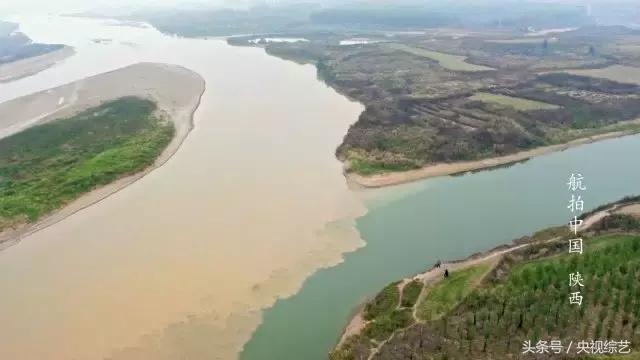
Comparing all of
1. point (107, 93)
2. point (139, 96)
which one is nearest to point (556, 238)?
point (139, 96)

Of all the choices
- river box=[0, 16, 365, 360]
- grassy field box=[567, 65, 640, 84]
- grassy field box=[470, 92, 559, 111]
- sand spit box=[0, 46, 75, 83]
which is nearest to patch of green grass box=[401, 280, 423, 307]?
river box=[0, 16, 365, 360]

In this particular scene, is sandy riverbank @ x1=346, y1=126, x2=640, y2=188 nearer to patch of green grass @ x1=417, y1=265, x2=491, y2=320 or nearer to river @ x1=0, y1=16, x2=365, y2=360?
river @ x1=0, y1=16, x2=365, y2=360

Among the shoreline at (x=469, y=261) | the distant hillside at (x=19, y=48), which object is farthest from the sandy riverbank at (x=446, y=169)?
the distant hillside at (x=19, y=48)

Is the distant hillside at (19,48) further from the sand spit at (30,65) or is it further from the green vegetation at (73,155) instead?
the green vegetation at (73,155)

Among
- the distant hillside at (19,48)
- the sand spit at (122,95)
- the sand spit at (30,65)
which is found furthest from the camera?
the distant hillside at (19,48)

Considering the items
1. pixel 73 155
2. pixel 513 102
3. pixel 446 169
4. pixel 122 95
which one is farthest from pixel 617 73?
pixel 73 155

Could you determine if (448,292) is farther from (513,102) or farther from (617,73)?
(617,73)
